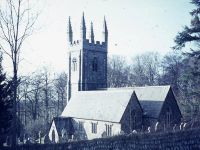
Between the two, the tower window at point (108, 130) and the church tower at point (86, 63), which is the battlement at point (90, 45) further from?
the tower window at point (108, 130)

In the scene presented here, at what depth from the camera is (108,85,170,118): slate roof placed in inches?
1331

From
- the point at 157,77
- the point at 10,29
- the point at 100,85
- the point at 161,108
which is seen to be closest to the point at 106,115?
the point at 161,108

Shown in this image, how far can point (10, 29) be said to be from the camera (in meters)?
18.8

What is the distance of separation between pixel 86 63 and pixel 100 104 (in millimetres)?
10255

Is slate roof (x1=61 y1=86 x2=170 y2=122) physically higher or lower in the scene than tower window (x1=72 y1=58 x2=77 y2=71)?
lower

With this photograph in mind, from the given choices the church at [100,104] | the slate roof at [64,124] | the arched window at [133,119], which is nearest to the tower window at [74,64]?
the church at [100,104]

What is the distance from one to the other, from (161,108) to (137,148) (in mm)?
15352

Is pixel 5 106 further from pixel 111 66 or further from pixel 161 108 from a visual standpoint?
A: pixel 111 66

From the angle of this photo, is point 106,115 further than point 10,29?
Yes

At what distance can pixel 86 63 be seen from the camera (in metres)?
44.5

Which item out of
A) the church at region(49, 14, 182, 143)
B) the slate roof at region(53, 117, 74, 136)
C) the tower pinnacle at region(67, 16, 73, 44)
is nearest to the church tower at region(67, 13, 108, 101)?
the church at region(49, 14, 182, 143)

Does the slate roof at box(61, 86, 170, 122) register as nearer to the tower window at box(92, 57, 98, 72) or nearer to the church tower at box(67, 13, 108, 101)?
the church tower at box(67, 13, 108, 101)

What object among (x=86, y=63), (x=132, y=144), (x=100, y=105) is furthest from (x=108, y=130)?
(x=86, y=63)

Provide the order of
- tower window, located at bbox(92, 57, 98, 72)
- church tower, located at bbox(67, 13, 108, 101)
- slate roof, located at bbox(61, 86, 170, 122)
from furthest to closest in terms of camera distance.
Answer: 1. tower window, located at bbox(92, 57, 98, 72)
2. church tower, located at bbox(67, 13, 108, 101)
3. slate roof, located at bbox(61, 86, 170, 122)
